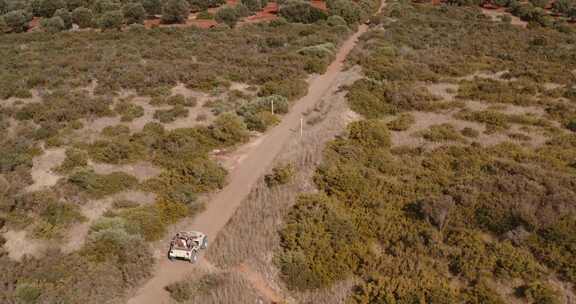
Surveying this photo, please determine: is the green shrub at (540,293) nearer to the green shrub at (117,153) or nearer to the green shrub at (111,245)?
the green shrub at (111,245)

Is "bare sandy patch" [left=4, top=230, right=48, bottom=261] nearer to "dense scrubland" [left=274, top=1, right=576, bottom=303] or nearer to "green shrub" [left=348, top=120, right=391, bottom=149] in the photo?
"dense scrubland" [left=274, top=1, right=576, bottom=303]

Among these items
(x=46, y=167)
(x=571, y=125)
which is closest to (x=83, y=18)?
(x=46, y=167)

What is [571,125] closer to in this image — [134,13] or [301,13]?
[301,13]

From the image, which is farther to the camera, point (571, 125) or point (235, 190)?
point (571, 125)

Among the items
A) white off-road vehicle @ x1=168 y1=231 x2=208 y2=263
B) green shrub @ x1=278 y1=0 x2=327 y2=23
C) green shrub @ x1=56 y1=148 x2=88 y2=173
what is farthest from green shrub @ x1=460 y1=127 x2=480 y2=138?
green shrub @ x1=278 y1=0 x2=327 y2=23

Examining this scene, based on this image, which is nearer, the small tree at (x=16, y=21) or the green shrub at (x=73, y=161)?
the green shrub at (x=73, y=161)

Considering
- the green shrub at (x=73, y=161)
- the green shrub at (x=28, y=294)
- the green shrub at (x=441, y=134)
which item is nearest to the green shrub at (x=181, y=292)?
the green shrub at (x=28, y=294)

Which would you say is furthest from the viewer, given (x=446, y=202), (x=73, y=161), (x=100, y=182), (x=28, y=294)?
(x=73, y=161)

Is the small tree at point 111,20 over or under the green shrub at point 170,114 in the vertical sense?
over
